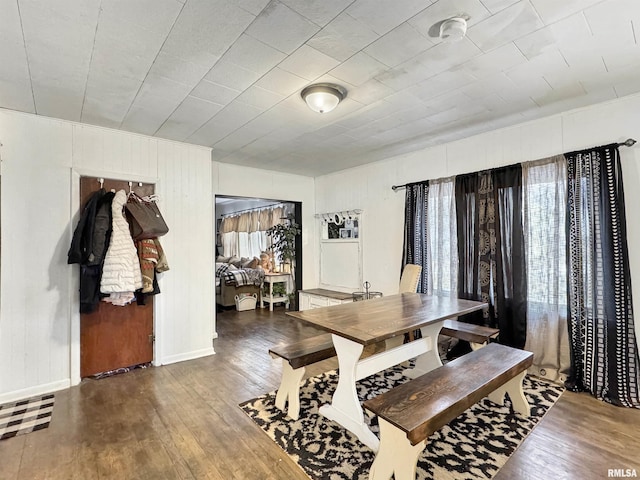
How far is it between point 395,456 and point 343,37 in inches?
90.6

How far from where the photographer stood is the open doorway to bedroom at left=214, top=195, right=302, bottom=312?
19.6 ft

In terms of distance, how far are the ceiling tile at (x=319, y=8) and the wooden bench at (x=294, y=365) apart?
218 centimetres

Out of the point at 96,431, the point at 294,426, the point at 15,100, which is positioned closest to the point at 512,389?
the point at 294,426

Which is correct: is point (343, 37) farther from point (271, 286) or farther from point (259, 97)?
point (271, 286)

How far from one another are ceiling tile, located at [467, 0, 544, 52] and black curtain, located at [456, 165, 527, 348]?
168cm

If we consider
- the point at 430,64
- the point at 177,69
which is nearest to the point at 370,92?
the point at 430,64

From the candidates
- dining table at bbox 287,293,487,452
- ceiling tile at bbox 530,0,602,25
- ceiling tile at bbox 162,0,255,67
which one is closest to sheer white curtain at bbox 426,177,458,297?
dining table at bbox 287,293,487,452

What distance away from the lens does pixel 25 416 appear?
236cm

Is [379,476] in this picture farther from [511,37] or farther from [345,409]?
[511,37]

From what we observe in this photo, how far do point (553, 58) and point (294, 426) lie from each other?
3041 millimetres

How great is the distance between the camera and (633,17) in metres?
1.65

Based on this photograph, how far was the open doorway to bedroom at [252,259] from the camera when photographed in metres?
5.98

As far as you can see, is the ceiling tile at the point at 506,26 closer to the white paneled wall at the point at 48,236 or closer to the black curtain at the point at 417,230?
the black curtain at the point at 417,230

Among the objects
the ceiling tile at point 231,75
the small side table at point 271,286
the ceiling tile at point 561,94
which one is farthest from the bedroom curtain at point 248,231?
the ceiling tile at point 561,94
